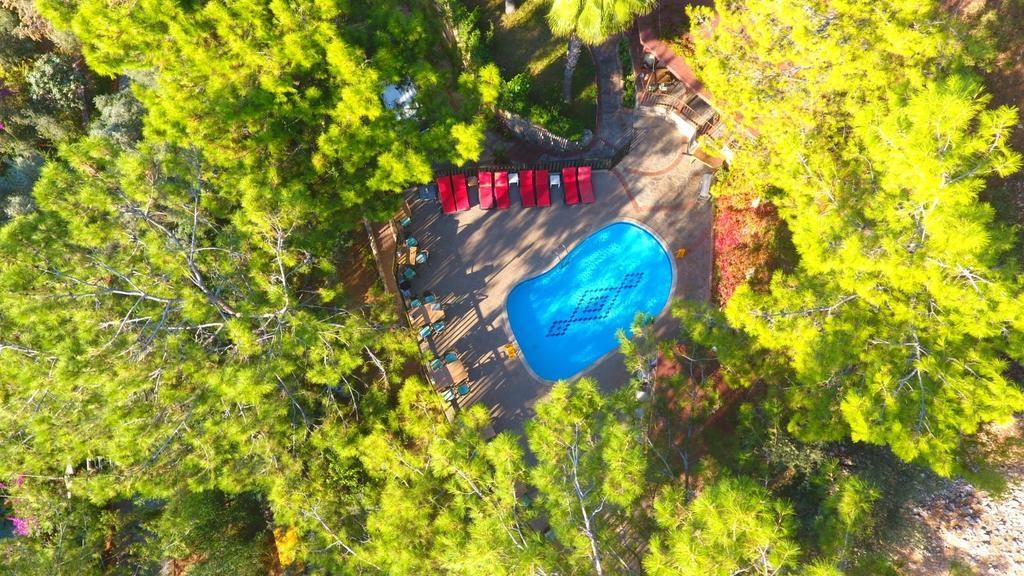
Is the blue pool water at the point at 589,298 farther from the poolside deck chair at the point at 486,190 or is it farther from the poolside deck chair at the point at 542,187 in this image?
the poolside deck chair at the point at 486,190

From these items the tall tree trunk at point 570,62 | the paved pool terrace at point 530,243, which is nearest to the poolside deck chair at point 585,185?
the paved pool terrace at point 530,243

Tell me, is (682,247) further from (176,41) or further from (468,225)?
(176,41)

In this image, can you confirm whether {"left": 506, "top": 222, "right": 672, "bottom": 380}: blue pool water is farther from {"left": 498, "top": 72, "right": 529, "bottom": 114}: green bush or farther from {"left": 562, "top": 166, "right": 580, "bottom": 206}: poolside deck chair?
{"left": 498, "top": 72, "right": 529, "bottom": 114}: green bush

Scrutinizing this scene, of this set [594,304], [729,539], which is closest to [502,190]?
[594,304]

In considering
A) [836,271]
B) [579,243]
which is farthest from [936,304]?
[579,243]

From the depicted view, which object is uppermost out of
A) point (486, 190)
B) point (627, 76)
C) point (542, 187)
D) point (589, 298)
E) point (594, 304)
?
point (627, 76)

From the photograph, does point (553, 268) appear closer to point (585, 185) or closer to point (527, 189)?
point (527, 189)

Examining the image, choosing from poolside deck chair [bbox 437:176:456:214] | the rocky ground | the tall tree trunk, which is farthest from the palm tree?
the rocky ground
